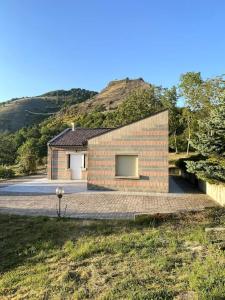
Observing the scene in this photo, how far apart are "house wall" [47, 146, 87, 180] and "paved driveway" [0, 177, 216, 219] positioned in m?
6.04

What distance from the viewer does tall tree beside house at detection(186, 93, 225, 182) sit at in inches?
452

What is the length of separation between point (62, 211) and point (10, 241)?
3.55 m

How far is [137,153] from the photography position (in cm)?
1812

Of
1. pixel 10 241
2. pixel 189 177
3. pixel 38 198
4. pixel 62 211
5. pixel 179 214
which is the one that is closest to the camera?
pixel 10 241

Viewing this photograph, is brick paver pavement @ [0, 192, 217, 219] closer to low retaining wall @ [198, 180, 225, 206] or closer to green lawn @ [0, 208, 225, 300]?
low retaining wall @ [198, 180, 225, 206]

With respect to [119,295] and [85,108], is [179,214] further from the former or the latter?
[85,108]

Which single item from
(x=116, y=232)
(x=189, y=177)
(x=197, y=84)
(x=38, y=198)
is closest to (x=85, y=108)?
(x=197, y=84)

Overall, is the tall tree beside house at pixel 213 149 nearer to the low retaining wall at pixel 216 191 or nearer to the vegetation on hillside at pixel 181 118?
the vegetation on hillside at pixel 181 118

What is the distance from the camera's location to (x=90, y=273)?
246 inches

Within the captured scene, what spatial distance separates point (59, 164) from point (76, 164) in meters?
1.39

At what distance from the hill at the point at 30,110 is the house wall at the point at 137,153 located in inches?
2785

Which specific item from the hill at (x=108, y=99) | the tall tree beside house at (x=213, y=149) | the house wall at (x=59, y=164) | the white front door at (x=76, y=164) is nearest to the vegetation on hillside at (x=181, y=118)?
the tall tree beside house at (x=213, y=149)

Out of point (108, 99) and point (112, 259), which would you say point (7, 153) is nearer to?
point (112, 259)

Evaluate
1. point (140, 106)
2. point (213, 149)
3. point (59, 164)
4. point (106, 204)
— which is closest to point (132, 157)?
point (106, 204)
